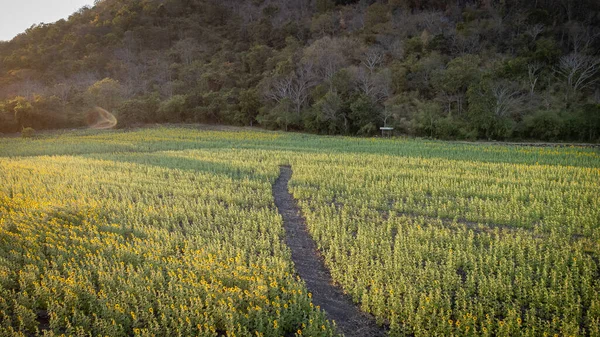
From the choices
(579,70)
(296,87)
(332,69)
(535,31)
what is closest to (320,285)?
(296,87)

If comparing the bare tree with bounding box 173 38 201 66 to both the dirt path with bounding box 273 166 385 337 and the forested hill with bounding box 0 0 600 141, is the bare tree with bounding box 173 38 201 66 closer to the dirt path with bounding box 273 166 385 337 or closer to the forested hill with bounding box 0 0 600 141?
the forested hill with bounding box 0 0 600 141

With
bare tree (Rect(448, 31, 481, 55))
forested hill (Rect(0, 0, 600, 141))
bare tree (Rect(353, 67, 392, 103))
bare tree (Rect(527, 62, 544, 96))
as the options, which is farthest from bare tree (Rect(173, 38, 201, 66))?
bare tree (Rect(527, 62, 544, 96))

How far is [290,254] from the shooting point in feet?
26.2

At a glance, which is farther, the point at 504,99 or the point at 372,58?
the point at 372,58

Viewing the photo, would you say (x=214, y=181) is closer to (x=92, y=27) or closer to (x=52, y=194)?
(x=52, y=194)

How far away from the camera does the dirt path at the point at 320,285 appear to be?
5.72m

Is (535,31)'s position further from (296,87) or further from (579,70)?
(296,87)

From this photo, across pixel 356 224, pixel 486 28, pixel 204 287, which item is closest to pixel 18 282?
pixel 204 287

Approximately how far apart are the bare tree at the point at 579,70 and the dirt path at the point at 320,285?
3250 centimetres

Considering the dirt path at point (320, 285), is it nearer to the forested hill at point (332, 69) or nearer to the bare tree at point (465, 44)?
the forested hill at point (332, 69)

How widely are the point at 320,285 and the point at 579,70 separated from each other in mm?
36670

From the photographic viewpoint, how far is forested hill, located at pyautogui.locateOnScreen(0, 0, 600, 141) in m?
31.4

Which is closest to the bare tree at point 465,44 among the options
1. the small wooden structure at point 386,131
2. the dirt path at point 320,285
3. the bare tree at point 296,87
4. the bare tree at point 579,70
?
the bare tree at point 579,70

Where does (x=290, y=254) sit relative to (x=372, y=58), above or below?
below
